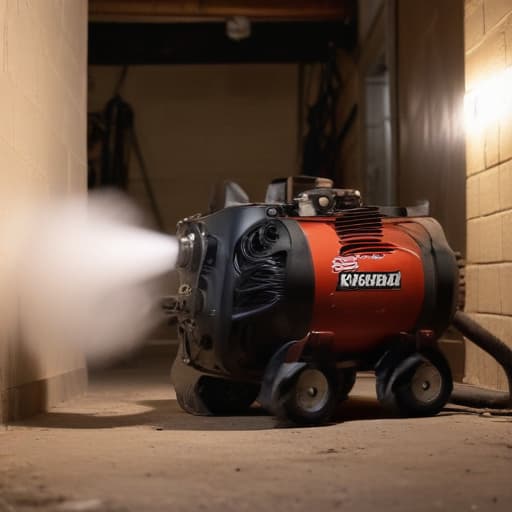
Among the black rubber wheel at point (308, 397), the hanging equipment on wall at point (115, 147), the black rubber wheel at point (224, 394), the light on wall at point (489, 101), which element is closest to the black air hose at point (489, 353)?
the black rubber wheel at point (308, 397)

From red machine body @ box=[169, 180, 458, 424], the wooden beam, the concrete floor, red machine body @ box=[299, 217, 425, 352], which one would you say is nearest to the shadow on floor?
the concrete floor

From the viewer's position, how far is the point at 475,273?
3.89m

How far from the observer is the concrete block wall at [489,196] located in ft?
11.5

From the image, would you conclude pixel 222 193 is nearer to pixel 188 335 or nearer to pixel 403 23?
pixel 188 335

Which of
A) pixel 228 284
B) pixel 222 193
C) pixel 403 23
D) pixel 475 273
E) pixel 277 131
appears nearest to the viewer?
pixel 228 284

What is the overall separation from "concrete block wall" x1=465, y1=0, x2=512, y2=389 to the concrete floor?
68 centimetres

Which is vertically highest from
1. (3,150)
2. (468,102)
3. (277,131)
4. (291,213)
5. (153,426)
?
(277,131)

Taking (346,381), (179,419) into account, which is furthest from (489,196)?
(179,419)

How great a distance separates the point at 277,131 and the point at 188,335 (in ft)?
20.2

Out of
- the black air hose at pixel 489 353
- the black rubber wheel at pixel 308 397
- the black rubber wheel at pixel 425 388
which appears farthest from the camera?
the black air hose at pixel 489 353

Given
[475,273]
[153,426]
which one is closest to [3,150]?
[153,426]

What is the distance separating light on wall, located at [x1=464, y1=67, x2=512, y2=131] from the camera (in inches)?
137

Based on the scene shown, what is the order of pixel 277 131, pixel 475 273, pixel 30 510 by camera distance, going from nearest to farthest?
1. pixel 30 510
2. pixel 475 273
3. pixel 277 131

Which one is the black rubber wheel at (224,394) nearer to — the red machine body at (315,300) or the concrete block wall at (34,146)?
the red machine body at (315,300)
